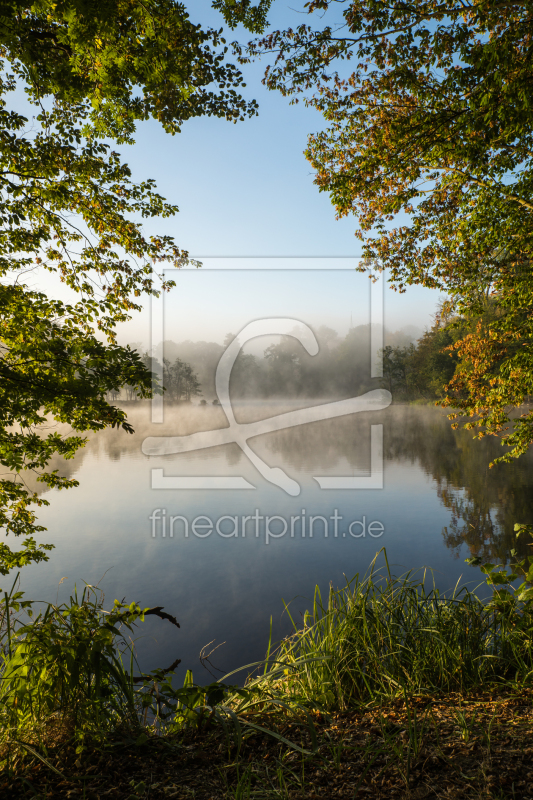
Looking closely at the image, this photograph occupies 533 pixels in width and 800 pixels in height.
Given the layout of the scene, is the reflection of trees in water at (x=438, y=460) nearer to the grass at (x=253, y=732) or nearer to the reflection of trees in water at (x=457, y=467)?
the reflection of trees in water at (x=457, y=467)

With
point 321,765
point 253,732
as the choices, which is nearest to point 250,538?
point 253,732

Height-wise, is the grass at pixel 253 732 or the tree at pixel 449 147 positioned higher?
the tree at pixel 449 147

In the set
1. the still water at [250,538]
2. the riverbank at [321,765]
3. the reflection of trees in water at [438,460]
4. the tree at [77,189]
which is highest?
the tree at [77,189]

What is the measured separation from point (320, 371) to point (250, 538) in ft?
173

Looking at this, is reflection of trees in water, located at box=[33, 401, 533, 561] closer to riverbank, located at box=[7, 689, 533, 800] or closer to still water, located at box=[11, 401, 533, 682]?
still water, located at box=[11, 401, 533, 682]

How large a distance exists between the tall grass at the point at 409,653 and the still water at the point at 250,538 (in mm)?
2454

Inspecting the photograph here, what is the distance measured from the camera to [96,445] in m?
34.1

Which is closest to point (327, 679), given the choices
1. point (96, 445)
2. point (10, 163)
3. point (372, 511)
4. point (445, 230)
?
point (10, 163)

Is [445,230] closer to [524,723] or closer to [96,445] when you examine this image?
[524,723]

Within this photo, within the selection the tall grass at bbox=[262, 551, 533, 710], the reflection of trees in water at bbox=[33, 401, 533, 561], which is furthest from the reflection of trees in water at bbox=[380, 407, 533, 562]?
the tall grass at bbox=[262, 551, 533, 710]

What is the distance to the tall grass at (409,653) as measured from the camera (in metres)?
2.85

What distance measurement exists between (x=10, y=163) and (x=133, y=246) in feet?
4.86

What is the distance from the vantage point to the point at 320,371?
206 ft

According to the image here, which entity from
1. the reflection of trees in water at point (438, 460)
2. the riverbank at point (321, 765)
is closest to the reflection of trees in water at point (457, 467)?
the reflection of trees in water at point (438, 460)
